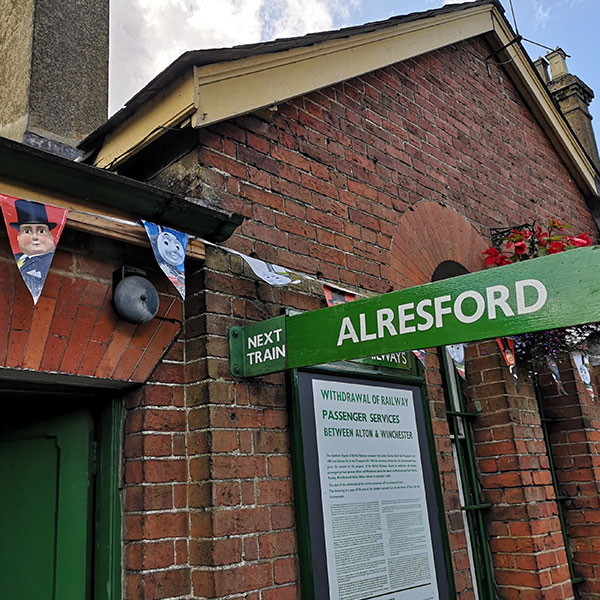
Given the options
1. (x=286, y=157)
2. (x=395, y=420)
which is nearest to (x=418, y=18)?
(x=286, y=157)

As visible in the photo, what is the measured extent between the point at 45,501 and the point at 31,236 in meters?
1.14

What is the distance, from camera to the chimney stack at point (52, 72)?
13.1ft

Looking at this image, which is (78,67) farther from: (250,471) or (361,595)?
(361,595)

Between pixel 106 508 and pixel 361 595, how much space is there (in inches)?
45.7

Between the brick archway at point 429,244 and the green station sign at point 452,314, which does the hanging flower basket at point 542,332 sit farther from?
the green station sign at point 452,314

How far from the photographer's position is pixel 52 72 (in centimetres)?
422

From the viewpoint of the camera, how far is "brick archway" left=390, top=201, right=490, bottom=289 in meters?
3.62

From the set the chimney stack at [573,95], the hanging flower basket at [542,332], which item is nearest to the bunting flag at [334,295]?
the hanging flower basket at [542,332]

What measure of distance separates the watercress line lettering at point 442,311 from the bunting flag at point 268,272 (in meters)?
0.47

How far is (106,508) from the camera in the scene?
7.25 feet

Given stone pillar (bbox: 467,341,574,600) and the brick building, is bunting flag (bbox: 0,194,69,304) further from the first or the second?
stone pillar (bbox: 467,341,574,600)

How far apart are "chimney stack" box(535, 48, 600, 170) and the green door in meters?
7.25

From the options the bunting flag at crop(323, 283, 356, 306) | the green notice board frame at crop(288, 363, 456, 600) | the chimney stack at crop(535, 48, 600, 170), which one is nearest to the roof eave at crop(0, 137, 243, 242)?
the bunting flag at crop(323, 283, 356, 306)

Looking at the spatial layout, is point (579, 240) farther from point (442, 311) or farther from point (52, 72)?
point (52, 72)
